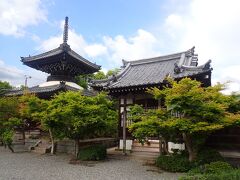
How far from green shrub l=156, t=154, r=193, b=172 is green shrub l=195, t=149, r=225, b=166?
0.48 metres

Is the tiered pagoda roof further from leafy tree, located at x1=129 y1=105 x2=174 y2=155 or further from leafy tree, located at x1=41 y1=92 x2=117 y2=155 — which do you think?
leafy tree, located at x1=129 y1=105 x2=174 y2=155

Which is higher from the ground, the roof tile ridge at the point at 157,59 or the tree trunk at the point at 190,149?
the roof tile ridge at the point at 157,59

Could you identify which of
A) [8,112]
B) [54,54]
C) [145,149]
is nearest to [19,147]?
[8,112]

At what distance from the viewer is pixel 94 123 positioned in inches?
611

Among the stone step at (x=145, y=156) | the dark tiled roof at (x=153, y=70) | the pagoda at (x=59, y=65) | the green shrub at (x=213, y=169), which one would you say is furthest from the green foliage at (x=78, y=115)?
the pagoda at (x=59, y=65)

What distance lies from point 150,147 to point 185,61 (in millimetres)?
7139

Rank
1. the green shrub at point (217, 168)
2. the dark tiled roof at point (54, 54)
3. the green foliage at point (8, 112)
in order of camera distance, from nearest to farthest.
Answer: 1. the green shrub at point (217, 168)
2. the green foliage at point (8, 112)
3. the dark tiled roof at point (54, 54)

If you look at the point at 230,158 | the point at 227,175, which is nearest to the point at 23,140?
the point at 230,158

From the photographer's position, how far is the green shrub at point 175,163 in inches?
493

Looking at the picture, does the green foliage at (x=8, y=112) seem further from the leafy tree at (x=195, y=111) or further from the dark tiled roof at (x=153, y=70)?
the leafy tree at (x=195, y=111)

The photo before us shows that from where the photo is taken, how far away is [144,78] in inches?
755

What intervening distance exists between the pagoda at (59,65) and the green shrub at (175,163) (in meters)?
13.0

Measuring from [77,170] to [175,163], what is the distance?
470 cm

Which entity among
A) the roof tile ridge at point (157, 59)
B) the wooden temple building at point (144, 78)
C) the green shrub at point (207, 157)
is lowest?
the green shrub at point (207, 157)
